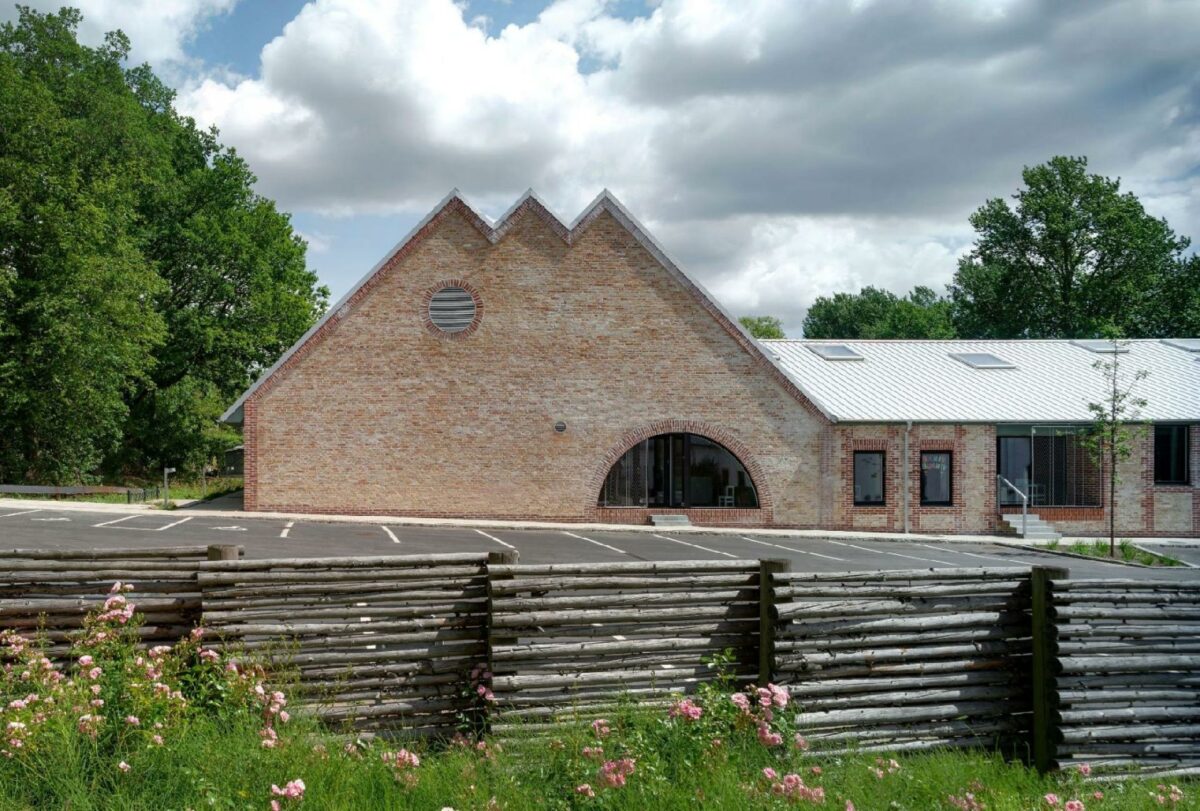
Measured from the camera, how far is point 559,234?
26.2 m

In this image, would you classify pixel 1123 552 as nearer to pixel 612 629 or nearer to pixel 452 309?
pixel 452 309

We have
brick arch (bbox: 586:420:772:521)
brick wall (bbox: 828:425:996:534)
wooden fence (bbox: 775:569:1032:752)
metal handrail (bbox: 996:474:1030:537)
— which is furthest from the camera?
brick wall (bbox: 828:425:996:534)

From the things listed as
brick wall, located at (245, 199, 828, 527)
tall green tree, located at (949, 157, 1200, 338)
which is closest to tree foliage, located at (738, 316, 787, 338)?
tall green tree, located at (949, 157, 1200, 338)

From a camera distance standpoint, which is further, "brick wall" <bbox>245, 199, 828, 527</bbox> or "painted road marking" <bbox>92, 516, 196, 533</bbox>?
"brick wall" <bbox>245, 199, 828, 527</bbox>

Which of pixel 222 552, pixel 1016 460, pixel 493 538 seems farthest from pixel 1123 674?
pixel 1016 460

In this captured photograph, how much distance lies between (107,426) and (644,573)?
33710 mm

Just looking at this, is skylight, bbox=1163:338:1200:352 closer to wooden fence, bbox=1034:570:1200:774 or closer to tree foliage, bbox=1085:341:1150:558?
tree foliage, bbox=1085:341:1150:558

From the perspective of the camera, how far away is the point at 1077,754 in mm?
6648

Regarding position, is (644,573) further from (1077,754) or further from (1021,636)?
(1077,754)

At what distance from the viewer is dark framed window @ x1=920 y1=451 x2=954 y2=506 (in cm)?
2662

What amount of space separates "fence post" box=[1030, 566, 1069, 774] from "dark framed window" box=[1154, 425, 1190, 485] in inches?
956

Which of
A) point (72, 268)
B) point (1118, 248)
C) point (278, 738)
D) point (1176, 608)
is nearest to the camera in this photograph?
point (278, 738)

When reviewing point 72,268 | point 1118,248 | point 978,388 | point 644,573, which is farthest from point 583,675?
point 1118,248

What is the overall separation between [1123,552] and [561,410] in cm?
1437
